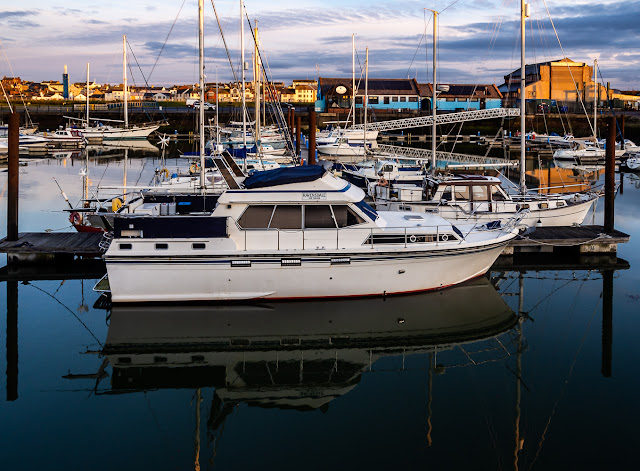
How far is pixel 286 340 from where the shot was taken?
1245 centimetres

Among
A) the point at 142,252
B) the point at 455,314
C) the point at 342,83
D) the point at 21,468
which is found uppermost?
the point at 342,83

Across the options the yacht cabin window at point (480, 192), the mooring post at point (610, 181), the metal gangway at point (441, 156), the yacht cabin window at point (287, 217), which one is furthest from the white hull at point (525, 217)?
the metal gangway at point (441, 156)

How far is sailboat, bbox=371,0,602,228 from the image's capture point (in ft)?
61.1

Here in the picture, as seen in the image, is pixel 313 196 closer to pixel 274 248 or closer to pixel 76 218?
pixel 274 248

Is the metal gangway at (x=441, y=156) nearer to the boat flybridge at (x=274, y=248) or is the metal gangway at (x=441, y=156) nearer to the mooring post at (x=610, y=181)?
the mooring post at (x=610, y=181)

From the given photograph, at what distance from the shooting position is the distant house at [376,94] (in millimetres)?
79000

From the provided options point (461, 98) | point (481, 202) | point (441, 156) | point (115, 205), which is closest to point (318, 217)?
point (481, 202)

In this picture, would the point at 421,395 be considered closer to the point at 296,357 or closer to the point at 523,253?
the point at 296,357

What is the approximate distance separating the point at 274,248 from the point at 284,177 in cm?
143

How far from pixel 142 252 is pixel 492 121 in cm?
6633

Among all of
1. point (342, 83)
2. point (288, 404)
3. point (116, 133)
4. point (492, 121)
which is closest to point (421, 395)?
point (288, 404)

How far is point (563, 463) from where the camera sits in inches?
328

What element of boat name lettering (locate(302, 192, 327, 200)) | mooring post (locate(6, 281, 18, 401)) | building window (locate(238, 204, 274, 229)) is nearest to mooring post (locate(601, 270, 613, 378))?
boat name lettering (locate(302, 192, 327, 200))

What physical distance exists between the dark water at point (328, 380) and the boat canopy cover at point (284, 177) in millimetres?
2495
